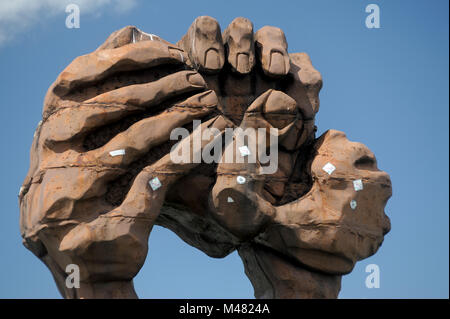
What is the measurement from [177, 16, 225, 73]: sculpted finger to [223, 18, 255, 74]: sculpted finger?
0.14 meters

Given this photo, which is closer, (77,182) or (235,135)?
(77,182)

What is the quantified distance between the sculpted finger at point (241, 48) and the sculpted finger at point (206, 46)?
0.47 ft

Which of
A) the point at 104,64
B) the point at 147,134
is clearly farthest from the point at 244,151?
the point at 104,64

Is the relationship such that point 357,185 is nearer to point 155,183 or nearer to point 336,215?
point 336,215

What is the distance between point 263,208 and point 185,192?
763mm

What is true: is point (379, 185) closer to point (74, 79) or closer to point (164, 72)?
point (164, 72)

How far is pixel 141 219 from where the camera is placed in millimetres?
8555

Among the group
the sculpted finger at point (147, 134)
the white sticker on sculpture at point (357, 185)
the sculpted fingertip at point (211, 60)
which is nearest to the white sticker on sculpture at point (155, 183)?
the sculpted finger at point (147, 134)

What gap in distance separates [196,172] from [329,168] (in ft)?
4.26

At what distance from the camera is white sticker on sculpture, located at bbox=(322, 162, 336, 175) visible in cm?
921

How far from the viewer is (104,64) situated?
8.74m

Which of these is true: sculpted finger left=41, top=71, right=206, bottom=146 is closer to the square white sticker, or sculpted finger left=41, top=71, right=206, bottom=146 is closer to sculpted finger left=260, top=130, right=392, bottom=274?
sculpted finger left=260, top=130, right=392, bottom=274

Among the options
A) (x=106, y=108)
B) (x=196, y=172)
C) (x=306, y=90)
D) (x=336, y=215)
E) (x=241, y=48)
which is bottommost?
(x=336, y=215)
